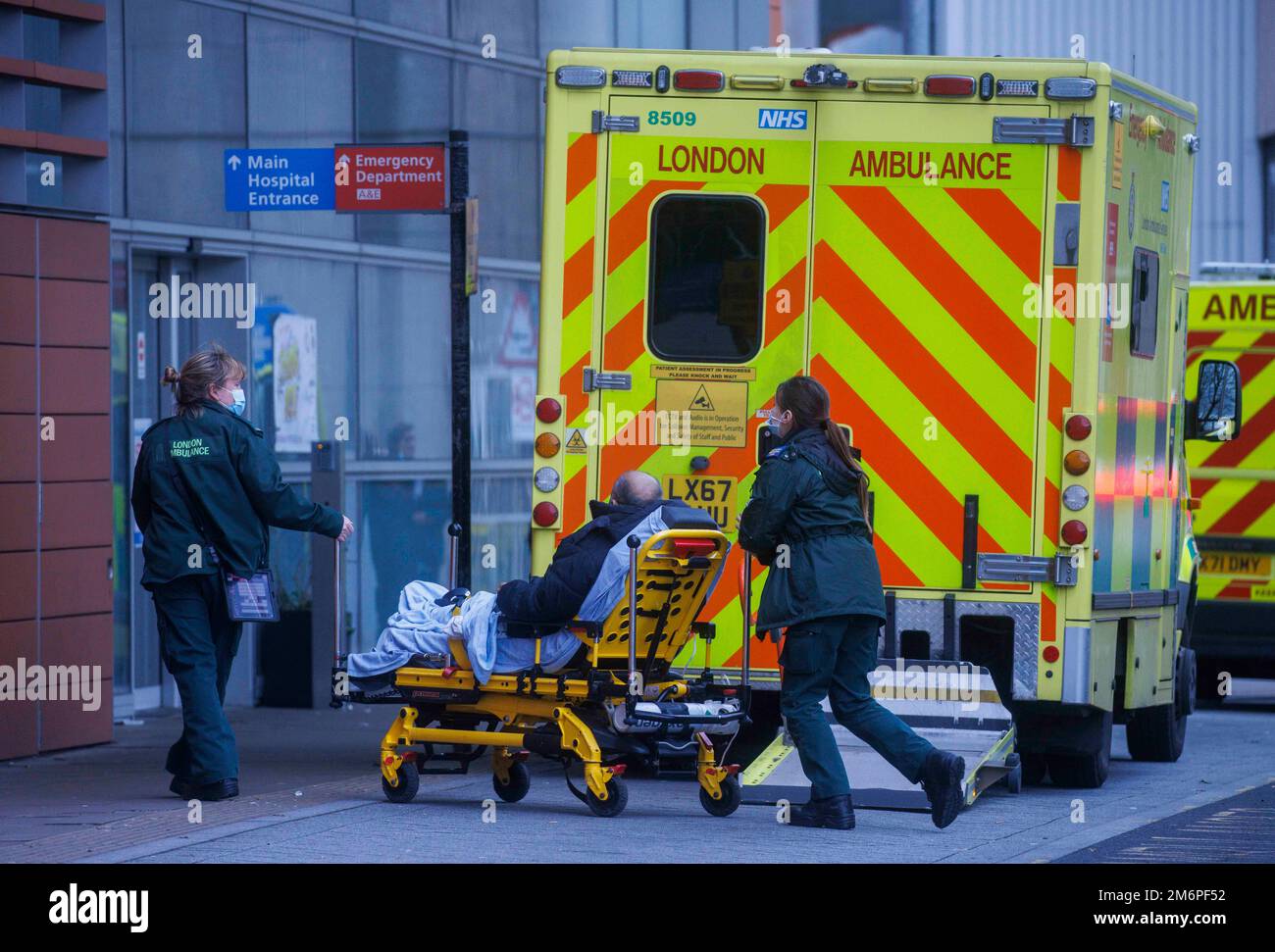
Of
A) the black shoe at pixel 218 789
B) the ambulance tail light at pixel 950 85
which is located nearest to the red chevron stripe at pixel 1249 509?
the ambulance tail light at pixel 950 85

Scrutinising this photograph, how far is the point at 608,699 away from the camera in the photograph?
349 inches

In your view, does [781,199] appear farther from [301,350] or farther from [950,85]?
[301,350]

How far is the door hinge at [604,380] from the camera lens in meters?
10.0

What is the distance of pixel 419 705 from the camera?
358 inches

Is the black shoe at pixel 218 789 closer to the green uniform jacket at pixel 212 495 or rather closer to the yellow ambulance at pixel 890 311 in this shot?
the green uniform jacket at pixel 212 495

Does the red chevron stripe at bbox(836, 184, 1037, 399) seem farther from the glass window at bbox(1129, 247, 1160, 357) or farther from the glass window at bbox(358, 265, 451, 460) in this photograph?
the glass window at bbox(358, 265, 451, 460)

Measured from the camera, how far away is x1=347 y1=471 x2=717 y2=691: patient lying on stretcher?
28.7 feet

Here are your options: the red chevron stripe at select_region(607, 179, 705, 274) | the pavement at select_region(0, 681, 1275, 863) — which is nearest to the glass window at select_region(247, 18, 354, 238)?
the red chevron stripe at select_region(607, 179, 705, 274)

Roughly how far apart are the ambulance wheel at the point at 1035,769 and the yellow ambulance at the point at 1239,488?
4.42 metres

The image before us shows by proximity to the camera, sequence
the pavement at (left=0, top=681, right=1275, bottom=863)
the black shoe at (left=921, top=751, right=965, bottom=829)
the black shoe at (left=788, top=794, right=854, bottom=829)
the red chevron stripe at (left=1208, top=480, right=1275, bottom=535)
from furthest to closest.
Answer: the red chevron stripe at (left=1208, top=480, right=1275, bottom=535), the black shoe at (left=788, top=794, right=854, bottom=829), the black shoe at (left=921, top=751, right=965, bottom=829), the pavement at (left=0, top=681, right=1275, bottom=863)

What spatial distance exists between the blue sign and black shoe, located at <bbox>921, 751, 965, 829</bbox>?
4.47m

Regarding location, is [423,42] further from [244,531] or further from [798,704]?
[798,704]
